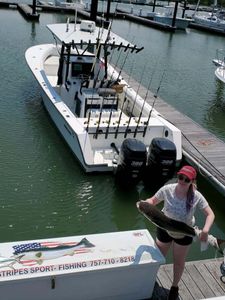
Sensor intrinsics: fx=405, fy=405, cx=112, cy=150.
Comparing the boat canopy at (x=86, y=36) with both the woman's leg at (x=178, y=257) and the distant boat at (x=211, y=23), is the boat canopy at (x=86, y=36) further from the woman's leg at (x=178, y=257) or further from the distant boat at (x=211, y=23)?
the distant boat at (x=211, y=23)

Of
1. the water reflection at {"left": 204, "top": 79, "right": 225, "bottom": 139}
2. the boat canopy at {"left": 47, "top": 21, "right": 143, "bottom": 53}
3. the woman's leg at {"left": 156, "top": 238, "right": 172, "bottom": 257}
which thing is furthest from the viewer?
the water reflection at {"left": 204, "top": 79, "right": 225, "bottom": 139}

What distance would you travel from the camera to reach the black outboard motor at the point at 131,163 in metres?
7.46

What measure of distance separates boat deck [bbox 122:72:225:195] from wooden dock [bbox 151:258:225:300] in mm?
3097

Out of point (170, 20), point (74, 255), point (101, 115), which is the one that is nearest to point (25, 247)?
point (74, 255)

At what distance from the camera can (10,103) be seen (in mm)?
11805

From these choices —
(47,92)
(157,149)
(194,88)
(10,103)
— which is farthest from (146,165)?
(194,88)

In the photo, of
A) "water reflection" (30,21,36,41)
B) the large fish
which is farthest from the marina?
"water reflection" (30,21,36,41)

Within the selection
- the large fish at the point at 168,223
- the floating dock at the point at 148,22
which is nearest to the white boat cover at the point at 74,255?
the large fish at the point at 168,223

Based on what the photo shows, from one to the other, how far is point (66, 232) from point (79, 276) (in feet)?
9.57

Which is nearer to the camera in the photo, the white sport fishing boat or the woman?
the woman

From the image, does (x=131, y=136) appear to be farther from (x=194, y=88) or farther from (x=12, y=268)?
(x=194, y=88)

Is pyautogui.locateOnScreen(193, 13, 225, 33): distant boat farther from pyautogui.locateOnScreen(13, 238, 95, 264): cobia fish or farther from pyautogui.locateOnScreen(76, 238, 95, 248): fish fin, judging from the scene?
pyautogui.locateOnScreen(13, 238, 95, 264): cobia fish

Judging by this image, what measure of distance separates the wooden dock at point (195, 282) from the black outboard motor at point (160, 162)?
2767mm

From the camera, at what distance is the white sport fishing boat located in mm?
7785
